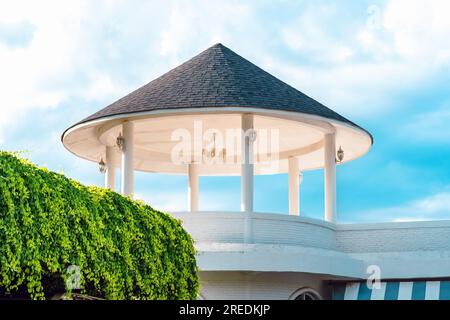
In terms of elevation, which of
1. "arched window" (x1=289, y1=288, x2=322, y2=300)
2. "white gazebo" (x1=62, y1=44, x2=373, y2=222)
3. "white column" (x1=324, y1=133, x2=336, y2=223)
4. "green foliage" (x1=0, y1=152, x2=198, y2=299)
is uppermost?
"white gazebo" (x1=62, y1=44, x2=373, y2=222)

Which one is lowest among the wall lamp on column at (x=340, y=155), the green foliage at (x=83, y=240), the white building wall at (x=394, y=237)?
the green foliage at (x=83, y=240)

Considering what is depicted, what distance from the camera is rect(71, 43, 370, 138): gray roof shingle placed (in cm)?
2678

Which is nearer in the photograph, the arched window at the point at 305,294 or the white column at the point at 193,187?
the arched window at the point at 305,294

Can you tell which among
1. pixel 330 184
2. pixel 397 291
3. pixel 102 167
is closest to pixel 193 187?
pixel 102 167

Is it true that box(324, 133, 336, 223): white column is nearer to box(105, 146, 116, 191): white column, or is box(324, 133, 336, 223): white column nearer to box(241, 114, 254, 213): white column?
box(241, 114, 254, 213): white column

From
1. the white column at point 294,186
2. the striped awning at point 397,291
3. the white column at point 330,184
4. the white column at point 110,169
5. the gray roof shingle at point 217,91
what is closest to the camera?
the gray roof shingle at point 217,91

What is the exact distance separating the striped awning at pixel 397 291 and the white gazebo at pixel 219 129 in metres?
2.54

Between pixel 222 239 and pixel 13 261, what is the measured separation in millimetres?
13432

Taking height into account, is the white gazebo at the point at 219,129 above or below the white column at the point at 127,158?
above

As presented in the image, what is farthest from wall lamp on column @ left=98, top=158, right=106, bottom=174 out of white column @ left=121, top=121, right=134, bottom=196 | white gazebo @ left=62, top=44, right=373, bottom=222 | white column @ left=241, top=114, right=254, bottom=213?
white column @ left=241, top=114, right=254, bottom=213

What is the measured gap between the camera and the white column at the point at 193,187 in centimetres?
3450

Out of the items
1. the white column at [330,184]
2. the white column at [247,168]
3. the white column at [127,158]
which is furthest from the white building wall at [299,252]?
the white column at [127,158]

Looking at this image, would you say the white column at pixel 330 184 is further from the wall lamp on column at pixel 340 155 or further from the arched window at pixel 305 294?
→ the arched window at pixel 305 294
